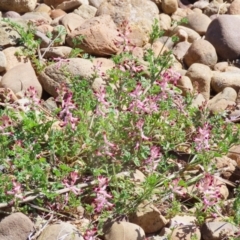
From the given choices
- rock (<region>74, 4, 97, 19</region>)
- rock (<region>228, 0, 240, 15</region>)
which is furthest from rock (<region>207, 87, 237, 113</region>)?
rock (<region>228, 0, 240, 15</region>)

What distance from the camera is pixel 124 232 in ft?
11.7

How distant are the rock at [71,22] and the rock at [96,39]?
247 millimetres

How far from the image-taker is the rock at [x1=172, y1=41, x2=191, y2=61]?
237 inches

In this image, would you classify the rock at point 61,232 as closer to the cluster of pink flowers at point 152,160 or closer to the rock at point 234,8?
the cluster of pink flowers at point 152,160

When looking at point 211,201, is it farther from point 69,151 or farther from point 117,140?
point 69,151

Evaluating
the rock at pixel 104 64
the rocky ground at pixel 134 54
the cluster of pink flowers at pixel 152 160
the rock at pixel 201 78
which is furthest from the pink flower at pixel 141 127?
the rock at pixel 201 78

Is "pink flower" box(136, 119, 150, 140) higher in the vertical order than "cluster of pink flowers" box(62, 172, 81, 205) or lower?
higher

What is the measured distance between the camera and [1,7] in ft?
21.4

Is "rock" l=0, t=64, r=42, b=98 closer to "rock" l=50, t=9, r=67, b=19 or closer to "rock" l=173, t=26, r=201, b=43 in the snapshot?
"rock" l=50, t=9, r=67, b=19

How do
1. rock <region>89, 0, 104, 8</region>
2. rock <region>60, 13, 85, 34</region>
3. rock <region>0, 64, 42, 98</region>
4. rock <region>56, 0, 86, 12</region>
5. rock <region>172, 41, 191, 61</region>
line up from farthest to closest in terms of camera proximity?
1. rock <region>89, 0, 104, 8</region>
2. rock <region>56, 0, 86, 12</region>
3. rock <region>172, 41, 191, 61</region>
4. rock <region>60, 13, 85, 34</region>
5. rock <region>0, 64, 42, 98</region>

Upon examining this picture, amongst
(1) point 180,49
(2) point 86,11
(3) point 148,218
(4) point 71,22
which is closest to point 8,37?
(4) point 71,22

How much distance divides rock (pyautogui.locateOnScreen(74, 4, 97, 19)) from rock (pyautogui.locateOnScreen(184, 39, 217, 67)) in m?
1.15

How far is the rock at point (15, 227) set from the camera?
353 centimetres

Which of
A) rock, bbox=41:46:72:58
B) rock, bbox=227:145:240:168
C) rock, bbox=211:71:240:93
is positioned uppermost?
rock, bbox=41:46:72:58
